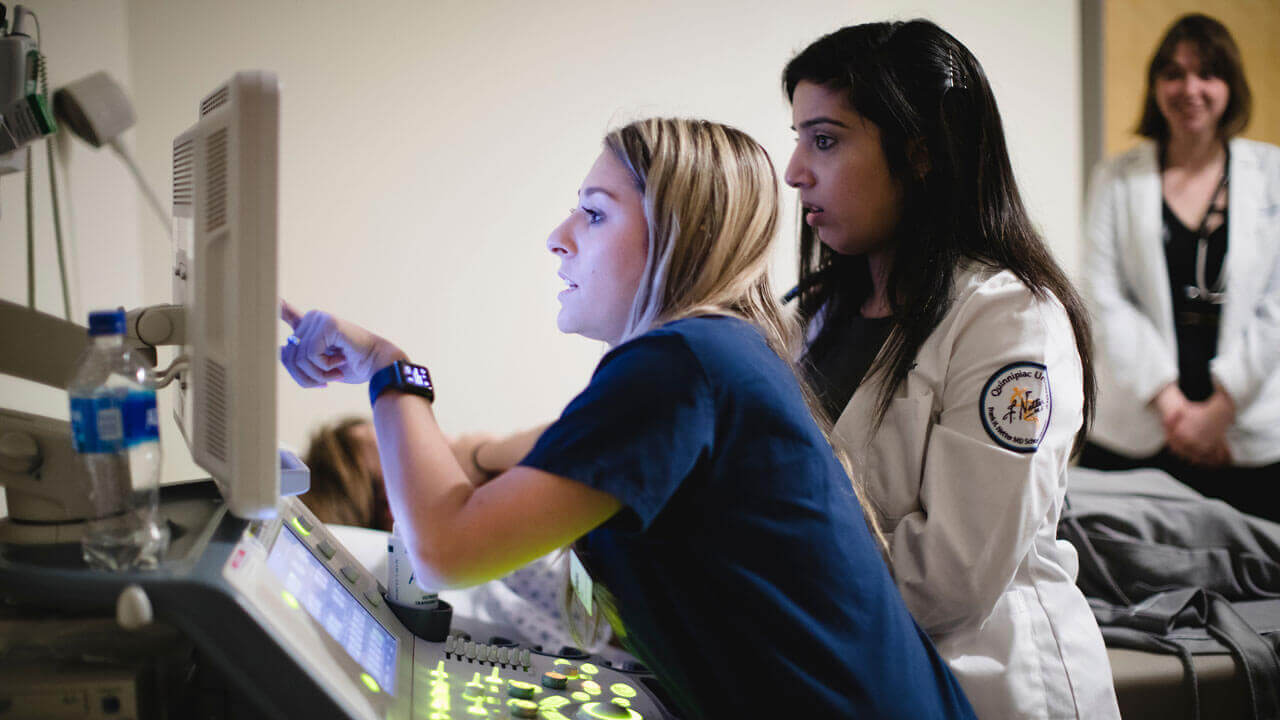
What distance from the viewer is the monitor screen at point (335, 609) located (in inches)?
34.3

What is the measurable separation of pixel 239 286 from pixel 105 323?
18 centimetres

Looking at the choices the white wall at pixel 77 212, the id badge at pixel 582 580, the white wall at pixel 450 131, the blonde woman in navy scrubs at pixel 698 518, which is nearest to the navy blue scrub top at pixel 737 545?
the blonde woman in navy scrubs at pixel 698 518

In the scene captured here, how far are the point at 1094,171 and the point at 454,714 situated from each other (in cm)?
291

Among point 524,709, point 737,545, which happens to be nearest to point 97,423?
point 524,709

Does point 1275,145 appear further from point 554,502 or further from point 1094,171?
point 554,502

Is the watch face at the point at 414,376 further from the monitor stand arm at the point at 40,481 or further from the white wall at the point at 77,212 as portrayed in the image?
the white wall at the point at 77,212

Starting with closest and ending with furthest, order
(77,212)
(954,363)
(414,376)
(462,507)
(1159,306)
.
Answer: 1. (462,507)
2. (414,376)
3. (954,363)
4. (77,212)
5. (1159,306)

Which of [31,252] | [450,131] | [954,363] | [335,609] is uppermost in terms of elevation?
[450,131]

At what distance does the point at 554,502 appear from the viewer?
81 cm

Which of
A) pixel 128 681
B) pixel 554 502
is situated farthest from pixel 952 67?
pixel 128 681

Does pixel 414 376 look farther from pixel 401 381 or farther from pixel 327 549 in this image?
pixel 327 549

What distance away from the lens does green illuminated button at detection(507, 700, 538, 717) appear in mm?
913

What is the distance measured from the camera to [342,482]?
6.60 feet

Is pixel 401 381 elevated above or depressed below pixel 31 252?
below
